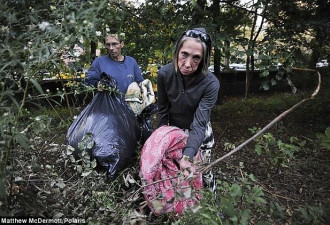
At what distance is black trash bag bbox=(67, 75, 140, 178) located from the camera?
7.89 feet

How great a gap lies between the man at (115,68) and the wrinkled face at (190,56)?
1.06 metres

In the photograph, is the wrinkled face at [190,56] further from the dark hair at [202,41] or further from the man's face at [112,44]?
the man's face at [112,44]

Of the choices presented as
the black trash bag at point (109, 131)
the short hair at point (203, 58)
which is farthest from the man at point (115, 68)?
the short hair at point (203, 58)

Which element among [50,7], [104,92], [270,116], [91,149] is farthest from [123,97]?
[270,116]

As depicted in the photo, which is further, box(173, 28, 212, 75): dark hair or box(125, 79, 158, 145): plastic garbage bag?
box(125, 79, 158, 145): plastic garbage bag

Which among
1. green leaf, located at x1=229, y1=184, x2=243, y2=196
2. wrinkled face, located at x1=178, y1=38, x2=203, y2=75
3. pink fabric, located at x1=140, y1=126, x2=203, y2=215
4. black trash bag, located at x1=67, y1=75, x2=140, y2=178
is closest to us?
green leaf, located at x1=229, y1=184, x2=243, y2=196

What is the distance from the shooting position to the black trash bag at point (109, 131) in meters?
2.41

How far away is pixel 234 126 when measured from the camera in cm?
525

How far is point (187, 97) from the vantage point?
204 centimetres

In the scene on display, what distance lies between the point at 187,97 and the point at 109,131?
792mm

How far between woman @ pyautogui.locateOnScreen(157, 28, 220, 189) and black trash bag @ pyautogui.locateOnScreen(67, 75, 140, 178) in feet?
1.51

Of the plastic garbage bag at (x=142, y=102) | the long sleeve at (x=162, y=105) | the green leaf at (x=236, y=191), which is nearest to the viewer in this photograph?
the green leaf at (x=236, y=191)

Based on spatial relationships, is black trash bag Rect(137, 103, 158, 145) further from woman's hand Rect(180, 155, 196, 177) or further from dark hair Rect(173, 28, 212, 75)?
woman's hand Rect(180, 155, 196, 177)

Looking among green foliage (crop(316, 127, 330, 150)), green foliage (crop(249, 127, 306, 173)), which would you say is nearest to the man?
green foliage (crop(249, 127, 306, 173))
